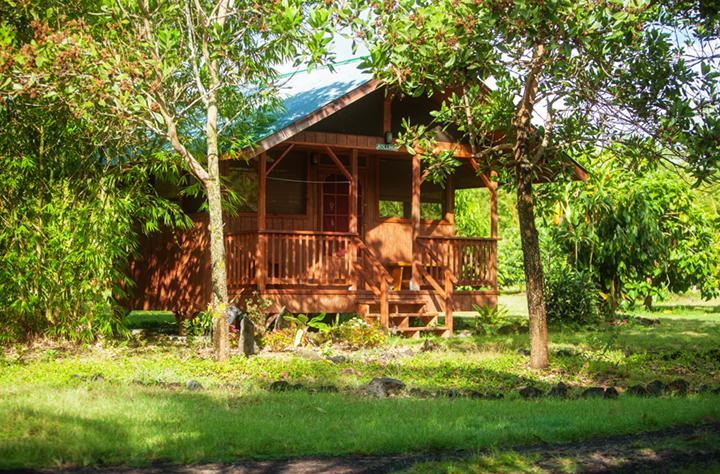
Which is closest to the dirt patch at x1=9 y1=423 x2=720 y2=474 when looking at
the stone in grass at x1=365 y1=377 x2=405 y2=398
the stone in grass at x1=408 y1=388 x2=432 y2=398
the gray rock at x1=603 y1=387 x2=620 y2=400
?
the gray rock at x1=603 y1=387 x2=620 y2=400

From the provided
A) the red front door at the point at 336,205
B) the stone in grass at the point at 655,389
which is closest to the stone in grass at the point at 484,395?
the stone in grass at the point at 655,389

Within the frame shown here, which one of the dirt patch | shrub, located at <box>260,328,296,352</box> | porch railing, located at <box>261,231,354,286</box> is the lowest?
the dirt patch

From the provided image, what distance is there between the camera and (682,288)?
2512 centimetres

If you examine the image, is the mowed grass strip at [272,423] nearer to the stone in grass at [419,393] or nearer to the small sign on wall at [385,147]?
the stone in grass at [419,393]

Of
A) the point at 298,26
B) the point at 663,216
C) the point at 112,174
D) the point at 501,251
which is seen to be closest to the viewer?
the point at 298,26

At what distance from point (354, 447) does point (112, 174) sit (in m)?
9.05

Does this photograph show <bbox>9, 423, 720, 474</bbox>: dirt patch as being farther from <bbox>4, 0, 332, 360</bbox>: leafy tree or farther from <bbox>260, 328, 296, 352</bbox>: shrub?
<bbox>260, 328, 296, 352</bbox>: shrub

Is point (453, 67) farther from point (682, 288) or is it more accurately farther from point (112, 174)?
point (682, 288)

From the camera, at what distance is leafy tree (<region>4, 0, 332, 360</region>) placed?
40.9 ft

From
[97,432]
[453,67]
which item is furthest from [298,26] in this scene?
[97,432]

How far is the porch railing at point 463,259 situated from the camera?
62.1 feet

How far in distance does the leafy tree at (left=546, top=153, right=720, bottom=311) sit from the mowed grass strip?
40.1 feet

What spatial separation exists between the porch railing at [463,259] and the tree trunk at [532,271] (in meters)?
6.11

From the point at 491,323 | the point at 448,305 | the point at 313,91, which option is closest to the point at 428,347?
the point at 448,305
